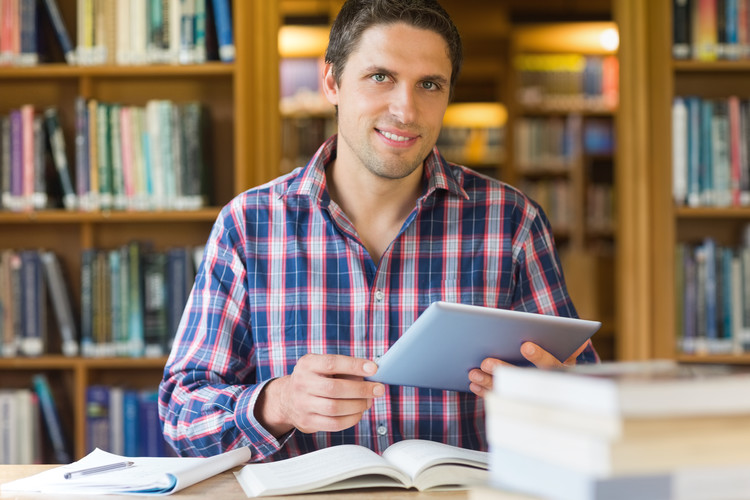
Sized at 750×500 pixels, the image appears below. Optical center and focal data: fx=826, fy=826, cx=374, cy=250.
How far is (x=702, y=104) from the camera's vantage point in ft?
8.64

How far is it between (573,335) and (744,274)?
1.75 metres

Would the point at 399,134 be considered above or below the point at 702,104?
below

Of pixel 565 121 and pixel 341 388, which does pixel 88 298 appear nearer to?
pixel 341 388

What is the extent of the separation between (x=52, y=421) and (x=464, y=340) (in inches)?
74.6

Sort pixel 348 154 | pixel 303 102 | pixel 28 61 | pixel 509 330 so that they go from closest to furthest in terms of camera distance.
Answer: pixel 509 330
pixel 348 154
pixel 28 61
pixel 303 102

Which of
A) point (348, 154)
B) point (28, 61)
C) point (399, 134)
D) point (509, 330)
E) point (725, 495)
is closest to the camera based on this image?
point (725, 495)

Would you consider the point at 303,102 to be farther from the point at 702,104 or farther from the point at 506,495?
the point at 506,495

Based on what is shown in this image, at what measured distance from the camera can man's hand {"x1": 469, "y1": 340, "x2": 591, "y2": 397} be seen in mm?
1129

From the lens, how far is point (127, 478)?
3.34 ft

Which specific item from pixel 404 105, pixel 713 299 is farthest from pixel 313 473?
pixel 713 299

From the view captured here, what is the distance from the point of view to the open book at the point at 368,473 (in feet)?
3.22

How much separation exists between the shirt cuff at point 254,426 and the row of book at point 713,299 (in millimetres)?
1790

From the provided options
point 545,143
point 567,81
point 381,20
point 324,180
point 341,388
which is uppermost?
point 567,81

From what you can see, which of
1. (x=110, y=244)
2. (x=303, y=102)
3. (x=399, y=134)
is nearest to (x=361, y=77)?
(x=399, y=134)
